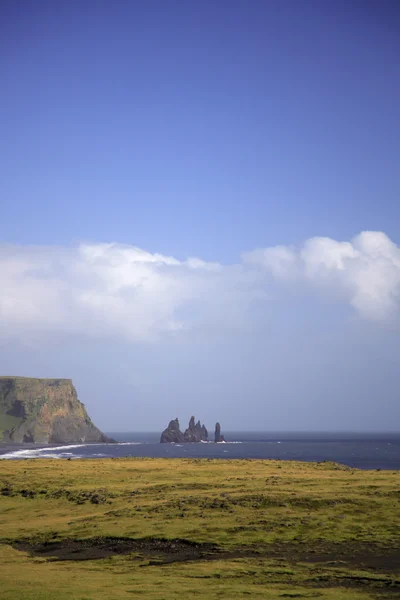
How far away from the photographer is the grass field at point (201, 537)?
28109 mm

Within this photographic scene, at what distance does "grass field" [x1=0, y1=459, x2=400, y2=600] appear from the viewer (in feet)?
92.2

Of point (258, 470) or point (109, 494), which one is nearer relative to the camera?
point (109, 494)

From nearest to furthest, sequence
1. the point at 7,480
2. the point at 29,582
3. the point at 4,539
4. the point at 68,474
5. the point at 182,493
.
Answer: the point at 29,582 → the point at 4,539 → the point at 182,493 → the point at 7,480 → the point at 68,474

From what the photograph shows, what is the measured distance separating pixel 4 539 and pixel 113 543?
29.2ft

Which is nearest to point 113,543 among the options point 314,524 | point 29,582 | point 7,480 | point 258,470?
point 29,582

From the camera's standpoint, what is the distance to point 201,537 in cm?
3891

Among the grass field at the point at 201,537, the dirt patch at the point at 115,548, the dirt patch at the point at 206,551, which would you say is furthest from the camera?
the dirt patch at the point at 115,548

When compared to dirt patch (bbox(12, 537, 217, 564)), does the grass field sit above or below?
above

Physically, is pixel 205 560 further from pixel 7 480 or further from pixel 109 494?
pixel 7 480

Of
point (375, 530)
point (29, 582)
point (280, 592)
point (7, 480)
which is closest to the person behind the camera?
point (280, 592)

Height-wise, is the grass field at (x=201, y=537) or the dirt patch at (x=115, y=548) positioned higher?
the grass field at (x=201, y=537)

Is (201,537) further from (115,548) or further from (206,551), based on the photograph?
(115,548)

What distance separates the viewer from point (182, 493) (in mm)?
53969

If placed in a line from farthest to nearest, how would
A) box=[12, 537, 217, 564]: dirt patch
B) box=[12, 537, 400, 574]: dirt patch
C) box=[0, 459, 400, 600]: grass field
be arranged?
1. box=[12, 537, 217, 564]: dirt patch
2. box=[12, 537, 400, 574]: dirt patch
3. box=[0, 459, 400, 600]: grass field
